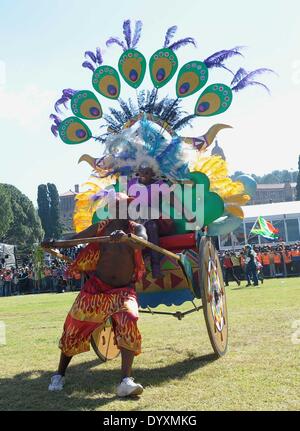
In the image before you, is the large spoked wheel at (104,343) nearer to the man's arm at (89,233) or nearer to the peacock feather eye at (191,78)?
the man's arm at (89,233)

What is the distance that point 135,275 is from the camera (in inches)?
181

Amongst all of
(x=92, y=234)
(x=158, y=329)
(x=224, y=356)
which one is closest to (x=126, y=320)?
(x=92, y=234)

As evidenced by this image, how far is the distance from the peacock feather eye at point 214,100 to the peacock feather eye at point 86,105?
119cm

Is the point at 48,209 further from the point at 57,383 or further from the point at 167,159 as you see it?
the point at 57,383

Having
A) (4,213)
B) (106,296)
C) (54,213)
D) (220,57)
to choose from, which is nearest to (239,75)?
(220,57)

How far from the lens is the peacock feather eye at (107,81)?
5.91 metres

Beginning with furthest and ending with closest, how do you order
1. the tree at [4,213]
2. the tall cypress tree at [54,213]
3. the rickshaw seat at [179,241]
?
the tall cypress tree at [54,213], the tree at [4,213], the rickshaw seat at [179,241]

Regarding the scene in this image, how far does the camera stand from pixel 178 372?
16.0ft

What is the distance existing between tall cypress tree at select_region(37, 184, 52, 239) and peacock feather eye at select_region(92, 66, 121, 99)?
74.6 m

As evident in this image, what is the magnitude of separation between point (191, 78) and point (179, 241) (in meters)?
1.90

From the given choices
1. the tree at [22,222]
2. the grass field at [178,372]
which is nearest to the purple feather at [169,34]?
the grass field at [178,372]

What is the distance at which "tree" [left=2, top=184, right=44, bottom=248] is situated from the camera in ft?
213

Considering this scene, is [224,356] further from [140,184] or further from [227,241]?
[227,241]
